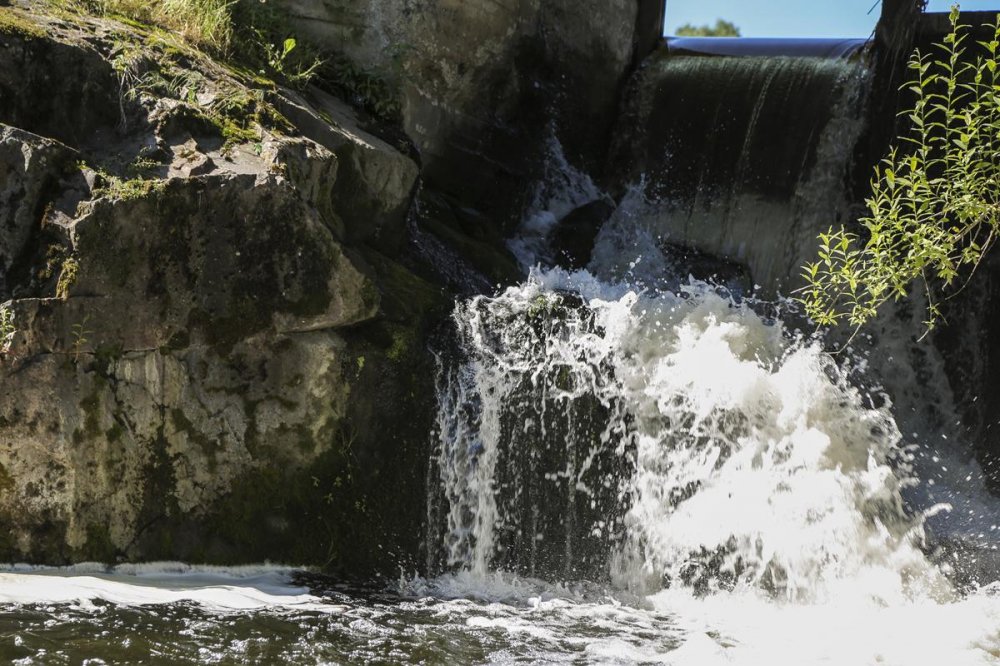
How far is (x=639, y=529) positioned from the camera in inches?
232

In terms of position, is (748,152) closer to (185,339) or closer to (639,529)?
(639,529)

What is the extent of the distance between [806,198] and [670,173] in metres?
1.45

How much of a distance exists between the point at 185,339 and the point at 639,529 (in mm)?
2705

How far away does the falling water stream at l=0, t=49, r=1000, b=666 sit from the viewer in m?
4.73

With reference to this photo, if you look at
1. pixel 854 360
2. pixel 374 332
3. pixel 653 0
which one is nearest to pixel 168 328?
pixel 374 332

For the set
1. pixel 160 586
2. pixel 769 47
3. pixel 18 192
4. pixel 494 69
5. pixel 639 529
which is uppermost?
pixel 769 47

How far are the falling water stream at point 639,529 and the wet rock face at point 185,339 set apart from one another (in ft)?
0.80

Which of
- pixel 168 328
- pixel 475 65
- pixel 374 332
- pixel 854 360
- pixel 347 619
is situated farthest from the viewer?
pixel 475 65

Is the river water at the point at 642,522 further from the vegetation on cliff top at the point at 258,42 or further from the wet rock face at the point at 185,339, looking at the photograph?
the vegetation on cliff top at the point at 258,42

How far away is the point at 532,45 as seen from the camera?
32.2ft


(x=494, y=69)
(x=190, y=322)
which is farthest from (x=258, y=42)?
(x=494, y=69)

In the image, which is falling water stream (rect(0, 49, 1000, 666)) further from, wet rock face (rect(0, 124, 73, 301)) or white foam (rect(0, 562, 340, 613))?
wet rock face (rect(0, 124, 73, 301))

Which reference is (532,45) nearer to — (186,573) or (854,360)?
(854,360)

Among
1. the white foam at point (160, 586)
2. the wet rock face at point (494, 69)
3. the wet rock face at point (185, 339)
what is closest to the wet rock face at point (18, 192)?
the wet rock face at point (185, 339)
